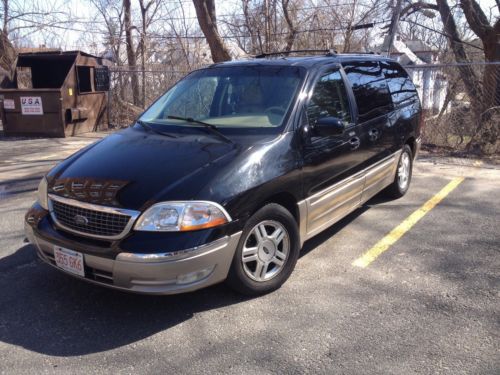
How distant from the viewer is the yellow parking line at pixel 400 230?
4375mm

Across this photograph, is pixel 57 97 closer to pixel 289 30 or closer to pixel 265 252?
pixel 289 30

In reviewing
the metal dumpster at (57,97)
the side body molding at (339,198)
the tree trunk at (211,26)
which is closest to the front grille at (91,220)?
the side body molding at (339,198)

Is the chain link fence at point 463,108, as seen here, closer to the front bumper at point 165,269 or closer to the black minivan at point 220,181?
the black minivan at point 220,181

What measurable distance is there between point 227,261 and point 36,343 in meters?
1.33

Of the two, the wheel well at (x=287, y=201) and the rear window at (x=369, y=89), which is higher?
the rear window at (x=369, y=89)

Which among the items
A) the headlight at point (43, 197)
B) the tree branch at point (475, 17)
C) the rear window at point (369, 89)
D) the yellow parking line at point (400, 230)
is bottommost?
the yellow parking line at point (400, 230)

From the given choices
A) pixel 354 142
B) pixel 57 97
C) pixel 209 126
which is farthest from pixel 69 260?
pixel 57 97

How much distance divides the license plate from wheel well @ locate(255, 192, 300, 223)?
4.56 ft

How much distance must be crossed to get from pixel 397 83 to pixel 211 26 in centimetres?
631

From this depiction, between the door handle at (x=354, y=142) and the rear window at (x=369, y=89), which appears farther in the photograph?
the rear window at (x=369, y=89)

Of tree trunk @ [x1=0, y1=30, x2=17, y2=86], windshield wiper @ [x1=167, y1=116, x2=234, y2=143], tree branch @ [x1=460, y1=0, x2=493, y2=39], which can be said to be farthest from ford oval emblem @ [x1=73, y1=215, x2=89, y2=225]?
tree trunk @ [x1=0, y1=30, x2=17, y2=86]

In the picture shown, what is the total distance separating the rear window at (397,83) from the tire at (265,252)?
2.76 m

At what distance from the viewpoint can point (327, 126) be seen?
3922mm

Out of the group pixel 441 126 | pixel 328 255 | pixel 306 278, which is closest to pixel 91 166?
pixel 306 278
